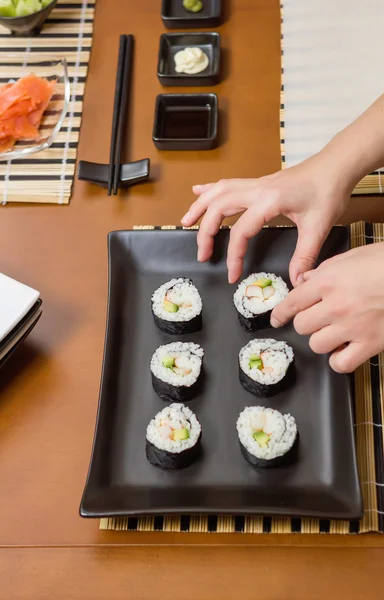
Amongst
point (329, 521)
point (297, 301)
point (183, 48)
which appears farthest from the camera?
point (183, 48)

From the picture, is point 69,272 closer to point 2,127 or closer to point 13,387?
point 13,387

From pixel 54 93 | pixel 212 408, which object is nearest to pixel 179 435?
pixel 212 408

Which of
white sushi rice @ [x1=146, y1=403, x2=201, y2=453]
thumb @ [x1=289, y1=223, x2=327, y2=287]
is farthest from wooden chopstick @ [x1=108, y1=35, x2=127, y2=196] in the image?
white sushi rice @ [x1=146, y1=403, x2=201, y2=453]

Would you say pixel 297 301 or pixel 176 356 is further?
pixel 176 356

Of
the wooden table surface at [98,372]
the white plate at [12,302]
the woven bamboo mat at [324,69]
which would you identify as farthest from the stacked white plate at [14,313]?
the woven bamboo mat at [324,69]

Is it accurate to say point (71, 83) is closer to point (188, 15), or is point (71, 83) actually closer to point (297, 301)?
point (188, 15)

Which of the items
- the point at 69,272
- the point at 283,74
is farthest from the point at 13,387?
the point at 283,74

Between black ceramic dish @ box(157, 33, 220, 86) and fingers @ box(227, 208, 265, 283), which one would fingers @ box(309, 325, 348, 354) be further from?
black ceramic dish @ box(157, 33, 220, 86)
